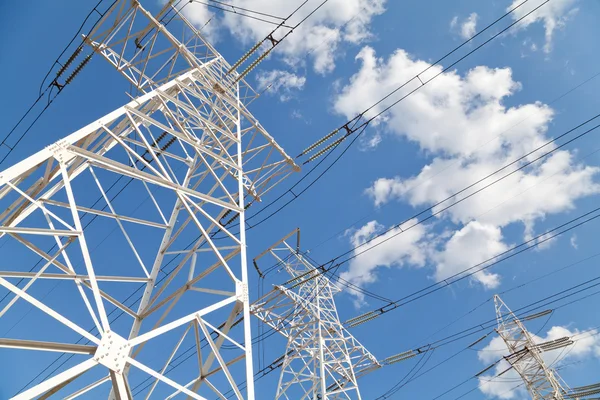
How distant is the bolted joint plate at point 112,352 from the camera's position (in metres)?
3.90

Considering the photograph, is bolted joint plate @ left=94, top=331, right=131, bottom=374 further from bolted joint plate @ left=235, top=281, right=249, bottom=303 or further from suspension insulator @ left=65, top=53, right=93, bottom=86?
suspension insulator @ left=65, top=53, right=93, bottom=86

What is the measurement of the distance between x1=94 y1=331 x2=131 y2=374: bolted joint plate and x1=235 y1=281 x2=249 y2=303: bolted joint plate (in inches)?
74.7

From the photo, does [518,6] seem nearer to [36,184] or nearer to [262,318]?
[36,184]

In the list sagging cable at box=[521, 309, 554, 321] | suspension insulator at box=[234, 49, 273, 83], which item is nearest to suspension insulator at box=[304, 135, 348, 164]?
suspension insulator at box=[234, 49, 273, 83]

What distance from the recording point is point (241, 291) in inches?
231

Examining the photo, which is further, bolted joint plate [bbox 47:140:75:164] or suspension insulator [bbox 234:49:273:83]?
suspension insulator [bbox 234:49:273:83]

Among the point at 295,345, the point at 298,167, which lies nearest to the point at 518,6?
the point at 298,167

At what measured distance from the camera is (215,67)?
12953mm

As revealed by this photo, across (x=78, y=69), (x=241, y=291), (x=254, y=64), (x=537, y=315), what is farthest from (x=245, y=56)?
(x=537, y=315)

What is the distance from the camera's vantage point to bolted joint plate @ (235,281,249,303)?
579 centimetres

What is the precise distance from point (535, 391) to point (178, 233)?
23679 millimetres

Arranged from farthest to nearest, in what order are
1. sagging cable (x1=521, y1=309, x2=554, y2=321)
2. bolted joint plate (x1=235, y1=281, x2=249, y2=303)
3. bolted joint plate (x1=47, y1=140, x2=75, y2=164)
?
sagging cable (x1=521, y1=309, x2=554, y2=321) < bolted joint plate (x1=235, y1=281, x2=249, y2=303) < bolted joint plate (x1=47, y1=140, x2=75, y2=164)

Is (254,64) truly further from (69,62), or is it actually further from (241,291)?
(241,291)

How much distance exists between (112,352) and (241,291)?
2.17 m
